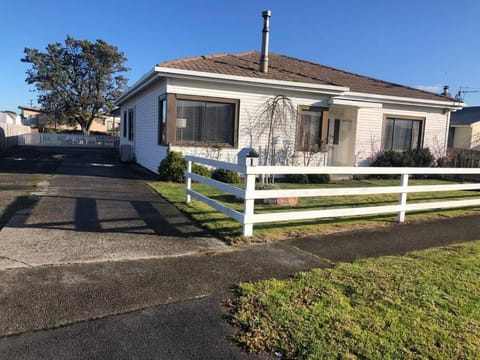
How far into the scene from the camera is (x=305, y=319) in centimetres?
314

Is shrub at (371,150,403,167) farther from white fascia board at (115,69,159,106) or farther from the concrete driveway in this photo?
the concrete driveway

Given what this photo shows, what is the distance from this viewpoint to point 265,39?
13828 millimetres

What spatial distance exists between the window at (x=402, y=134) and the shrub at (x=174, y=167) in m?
9.38

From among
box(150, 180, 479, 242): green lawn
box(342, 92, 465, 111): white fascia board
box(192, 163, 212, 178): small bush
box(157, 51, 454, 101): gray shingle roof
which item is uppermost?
box(157, 51, 454, 101): gray shingle roof

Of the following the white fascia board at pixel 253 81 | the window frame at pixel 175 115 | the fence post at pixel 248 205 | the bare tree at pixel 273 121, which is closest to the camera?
the fence post at pixel 248 205

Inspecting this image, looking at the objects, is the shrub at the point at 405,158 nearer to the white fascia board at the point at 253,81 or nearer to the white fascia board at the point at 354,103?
the white fascia board at the point at 354,103

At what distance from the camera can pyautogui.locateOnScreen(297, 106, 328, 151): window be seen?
45.1 feet

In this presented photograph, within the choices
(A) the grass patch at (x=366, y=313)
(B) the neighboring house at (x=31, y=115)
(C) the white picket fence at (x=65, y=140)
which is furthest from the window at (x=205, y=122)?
(B) the neighboring house at (x=31, y=115)

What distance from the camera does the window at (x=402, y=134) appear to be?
1617 cm

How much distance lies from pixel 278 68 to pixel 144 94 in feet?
18.7

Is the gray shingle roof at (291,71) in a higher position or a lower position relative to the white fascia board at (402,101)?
higher

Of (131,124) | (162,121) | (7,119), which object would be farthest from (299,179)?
(7,119)

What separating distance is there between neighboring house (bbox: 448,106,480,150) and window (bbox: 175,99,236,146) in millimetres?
24636

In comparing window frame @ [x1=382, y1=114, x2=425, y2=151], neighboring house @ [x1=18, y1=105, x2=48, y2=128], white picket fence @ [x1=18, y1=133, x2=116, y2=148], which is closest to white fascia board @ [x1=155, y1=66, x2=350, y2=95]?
window frame @ [x1=382, y1=114, x2=425, y2=151]
